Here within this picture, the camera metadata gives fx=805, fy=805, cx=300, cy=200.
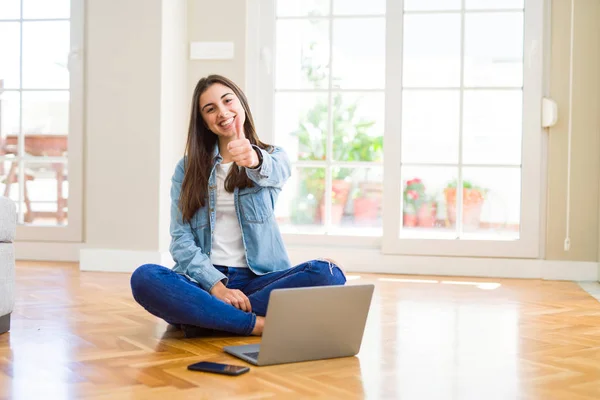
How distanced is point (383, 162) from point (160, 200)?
4.29 feet

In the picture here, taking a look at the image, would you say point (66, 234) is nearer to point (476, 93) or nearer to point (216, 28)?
point (216, 28)

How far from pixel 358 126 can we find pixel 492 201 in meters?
0.91

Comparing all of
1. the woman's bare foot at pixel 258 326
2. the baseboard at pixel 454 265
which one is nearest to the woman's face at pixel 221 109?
the woman's bare foot at pixel 258 326

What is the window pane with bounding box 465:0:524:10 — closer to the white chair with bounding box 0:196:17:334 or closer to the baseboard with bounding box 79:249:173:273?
the baseboard with bounding box 79:249:173:273

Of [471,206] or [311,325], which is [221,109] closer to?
[311,325]

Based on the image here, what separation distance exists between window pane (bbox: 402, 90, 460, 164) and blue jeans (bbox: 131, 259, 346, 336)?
2209 mm

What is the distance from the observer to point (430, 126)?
15.3 feet

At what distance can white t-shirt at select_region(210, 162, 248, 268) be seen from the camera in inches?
105

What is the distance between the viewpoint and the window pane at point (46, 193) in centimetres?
498

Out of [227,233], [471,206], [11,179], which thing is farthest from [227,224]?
[11,179]

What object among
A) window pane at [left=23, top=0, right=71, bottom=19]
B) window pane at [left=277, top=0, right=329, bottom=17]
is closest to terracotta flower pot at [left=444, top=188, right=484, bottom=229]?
window pane at [left=277, top=0, right=329, bottom=17]

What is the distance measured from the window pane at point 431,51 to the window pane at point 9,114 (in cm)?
241

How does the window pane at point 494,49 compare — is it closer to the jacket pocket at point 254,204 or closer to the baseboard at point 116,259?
the baseboard at point 116,259

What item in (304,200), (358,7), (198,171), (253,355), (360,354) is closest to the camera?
(253,355)
